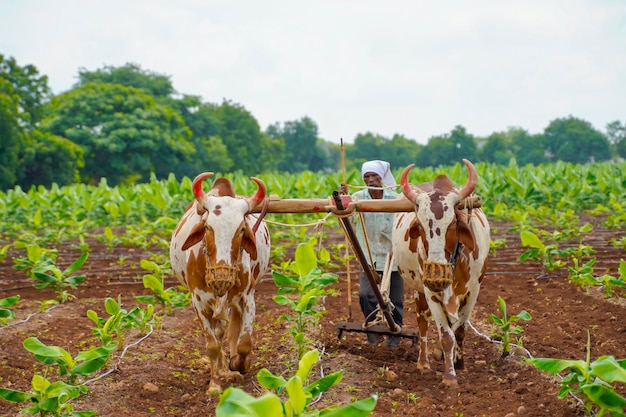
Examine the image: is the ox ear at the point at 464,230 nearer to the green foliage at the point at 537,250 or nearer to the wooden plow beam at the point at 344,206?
the wooden plow beam at the point at 344,206

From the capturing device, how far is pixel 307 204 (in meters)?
5.83

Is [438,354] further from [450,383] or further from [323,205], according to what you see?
[323,205]

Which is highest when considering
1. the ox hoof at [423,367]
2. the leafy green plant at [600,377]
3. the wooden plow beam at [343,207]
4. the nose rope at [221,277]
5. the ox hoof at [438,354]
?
the wooden plow beam at [343,207]

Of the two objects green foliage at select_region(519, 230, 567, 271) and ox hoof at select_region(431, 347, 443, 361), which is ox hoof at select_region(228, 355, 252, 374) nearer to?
ox hoof at select_region(431, 347, 443, 361)

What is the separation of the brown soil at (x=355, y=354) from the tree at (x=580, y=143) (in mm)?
47235

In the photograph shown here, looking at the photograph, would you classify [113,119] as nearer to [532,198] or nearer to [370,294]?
[532,198]

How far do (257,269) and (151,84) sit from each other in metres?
49.1

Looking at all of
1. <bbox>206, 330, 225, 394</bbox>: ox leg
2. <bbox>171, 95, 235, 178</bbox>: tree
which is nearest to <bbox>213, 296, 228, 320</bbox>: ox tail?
<bbox>206, 330, 225, 394</bbox>: ox leg

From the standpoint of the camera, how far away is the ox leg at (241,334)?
6.00 m

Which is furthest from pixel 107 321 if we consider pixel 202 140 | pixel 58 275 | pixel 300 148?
pixel 300 148

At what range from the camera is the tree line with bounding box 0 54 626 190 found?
36.8m

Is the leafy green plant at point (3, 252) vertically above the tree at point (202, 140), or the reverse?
the tree at point (202, 140)

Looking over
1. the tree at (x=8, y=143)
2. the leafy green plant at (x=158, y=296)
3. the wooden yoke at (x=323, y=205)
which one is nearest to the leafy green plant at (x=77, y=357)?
the wooden yoke at (x=323, y=205)

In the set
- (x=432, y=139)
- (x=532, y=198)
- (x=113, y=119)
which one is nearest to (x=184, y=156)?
(x=113, y=119)
